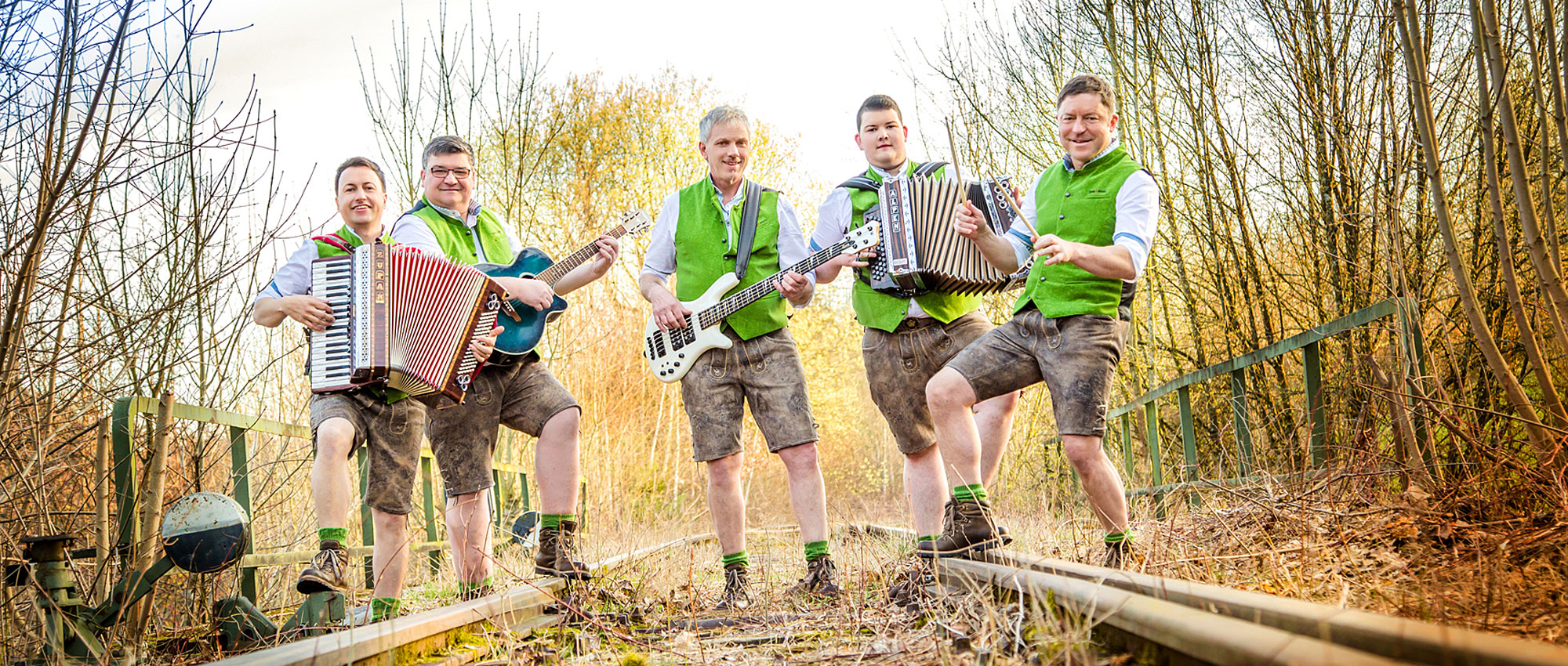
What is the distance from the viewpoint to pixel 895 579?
443 centimetres

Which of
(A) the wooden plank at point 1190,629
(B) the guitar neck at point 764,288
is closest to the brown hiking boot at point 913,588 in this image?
(A) the wooden plank at point 1190,629

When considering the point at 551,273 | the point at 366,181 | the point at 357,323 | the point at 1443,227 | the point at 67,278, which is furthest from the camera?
the point at 551,273

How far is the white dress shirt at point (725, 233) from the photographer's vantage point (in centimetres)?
516

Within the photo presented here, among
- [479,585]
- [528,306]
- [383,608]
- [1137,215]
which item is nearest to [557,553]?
[479,585]

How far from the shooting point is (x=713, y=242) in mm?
5164

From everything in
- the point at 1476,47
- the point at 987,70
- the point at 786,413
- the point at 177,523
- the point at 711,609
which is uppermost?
the point at 987,70

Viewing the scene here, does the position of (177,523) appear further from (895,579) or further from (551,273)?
(895,579)

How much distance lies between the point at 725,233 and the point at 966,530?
6.14ft

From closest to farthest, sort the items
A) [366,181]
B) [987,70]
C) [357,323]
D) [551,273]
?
[357,323] < [366,181] < [551,273] < [987,70]

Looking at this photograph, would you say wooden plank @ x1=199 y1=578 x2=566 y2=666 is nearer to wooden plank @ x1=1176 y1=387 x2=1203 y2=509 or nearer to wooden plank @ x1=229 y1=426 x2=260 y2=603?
wooden plank @ x1=229 y1=426 x2=260 y2=603

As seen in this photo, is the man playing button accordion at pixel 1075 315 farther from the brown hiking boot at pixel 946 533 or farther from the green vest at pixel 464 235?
the green vest at pixel 464 235

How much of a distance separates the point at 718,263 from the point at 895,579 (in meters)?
1.69

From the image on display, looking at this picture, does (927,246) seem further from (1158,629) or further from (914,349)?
(1158,629)

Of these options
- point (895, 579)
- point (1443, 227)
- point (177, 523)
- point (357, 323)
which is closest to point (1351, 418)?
point (1443, 227)
